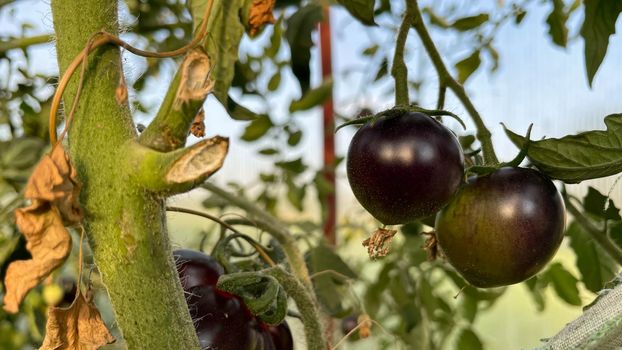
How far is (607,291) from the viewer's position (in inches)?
17.3

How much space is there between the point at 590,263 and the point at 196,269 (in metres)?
0.39

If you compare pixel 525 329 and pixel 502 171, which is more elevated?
pixel 502 171

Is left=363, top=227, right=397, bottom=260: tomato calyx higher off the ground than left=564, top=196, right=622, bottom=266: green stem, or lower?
higher

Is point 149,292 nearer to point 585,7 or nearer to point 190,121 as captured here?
point 190,121

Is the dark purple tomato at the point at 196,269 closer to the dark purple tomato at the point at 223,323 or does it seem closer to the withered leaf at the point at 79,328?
the dark purple tomato at the point at 223,323

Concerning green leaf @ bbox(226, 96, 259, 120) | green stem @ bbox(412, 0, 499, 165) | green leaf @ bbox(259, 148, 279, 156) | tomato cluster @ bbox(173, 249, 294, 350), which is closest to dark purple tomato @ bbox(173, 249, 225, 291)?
tomato cluster @ bbox(173, 249, 294, 350)

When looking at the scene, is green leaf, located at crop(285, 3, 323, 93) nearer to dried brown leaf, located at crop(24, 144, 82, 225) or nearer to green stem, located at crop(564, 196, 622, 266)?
green stem, located at crop(564, 196, 622, 266)

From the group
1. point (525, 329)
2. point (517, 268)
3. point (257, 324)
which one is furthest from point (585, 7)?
point (525, 329)

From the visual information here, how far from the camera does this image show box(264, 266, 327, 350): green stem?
0.47 metres

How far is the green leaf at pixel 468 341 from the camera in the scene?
3.39 ft

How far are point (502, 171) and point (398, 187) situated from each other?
7 cm

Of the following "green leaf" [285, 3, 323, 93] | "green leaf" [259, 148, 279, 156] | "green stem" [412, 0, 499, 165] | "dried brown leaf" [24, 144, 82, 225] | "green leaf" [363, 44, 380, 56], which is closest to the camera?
"dried brown leaf" [24, 144, 82, 225]

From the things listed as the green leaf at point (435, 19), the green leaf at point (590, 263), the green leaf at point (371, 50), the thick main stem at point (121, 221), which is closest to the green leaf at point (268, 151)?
the green leaf at point (371, 50)

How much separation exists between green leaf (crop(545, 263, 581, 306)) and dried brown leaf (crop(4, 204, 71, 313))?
698 millimetres
